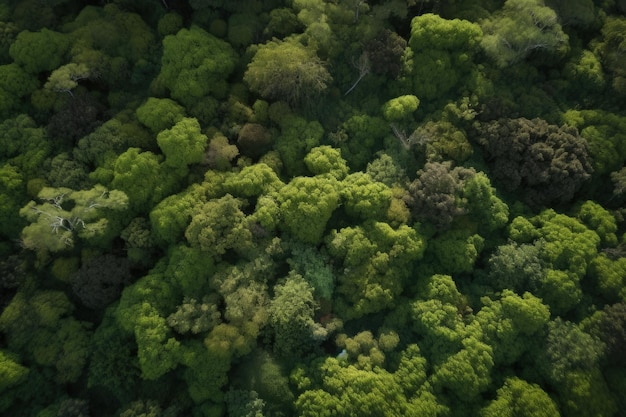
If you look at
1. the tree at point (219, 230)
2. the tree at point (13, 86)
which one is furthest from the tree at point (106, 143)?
the tree at point (219, 230)

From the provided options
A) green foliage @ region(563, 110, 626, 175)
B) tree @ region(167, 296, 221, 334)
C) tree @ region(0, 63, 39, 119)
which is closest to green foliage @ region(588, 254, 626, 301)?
green foliage @ region(563, 110, 626, 175)

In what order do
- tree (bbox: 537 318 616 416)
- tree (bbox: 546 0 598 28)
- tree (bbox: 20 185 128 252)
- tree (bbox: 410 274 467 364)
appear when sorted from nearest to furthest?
1. tree (bbox: 537 318 616 416)
2. tree (bbox: 410 274 467 364)
3. tree (bbox: 20 185 128 252)
4. tree (bbox: 546 0 598 28)

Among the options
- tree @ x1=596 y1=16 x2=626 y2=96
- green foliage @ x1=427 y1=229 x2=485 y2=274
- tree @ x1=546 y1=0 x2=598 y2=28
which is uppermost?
tree @ x1=546 y1=0 x2=598 y2=28

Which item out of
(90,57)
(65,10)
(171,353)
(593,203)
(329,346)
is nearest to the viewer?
(171,353)

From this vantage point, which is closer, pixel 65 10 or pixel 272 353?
pixel 272 353

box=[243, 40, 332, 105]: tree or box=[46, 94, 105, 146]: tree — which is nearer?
box=[243, 40, 332, 105]: tree

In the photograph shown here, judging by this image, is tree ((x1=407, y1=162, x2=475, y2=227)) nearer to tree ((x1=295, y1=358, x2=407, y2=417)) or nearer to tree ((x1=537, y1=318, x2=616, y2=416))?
tree ((x1=537, y1=318, x2=616, y2=416))

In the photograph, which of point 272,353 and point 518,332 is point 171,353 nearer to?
point 272,353

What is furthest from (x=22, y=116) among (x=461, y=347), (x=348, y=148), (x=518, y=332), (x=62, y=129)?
(x=518, y=332)
